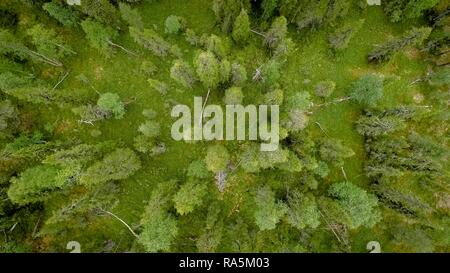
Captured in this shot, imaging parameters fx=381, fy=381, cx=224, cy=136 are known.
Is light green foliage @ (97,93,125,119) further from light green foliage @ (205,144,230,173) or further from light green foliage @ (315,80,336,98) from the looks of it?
light green foliage @ (315,80,336,98)

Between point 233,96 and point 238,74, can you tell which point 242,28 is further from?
point 233,96

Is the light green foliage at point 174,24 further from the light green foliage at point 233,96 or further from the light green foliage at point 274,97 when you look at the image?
the light green foliage at point 274,97

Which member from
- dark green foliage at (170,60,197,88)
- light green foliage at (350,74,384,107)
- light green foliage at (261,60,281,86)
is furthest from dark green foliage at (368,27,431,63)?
dark green foliage at (170,60,197,88)

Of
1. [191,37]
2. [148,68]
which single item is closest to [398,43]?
[191,37]
